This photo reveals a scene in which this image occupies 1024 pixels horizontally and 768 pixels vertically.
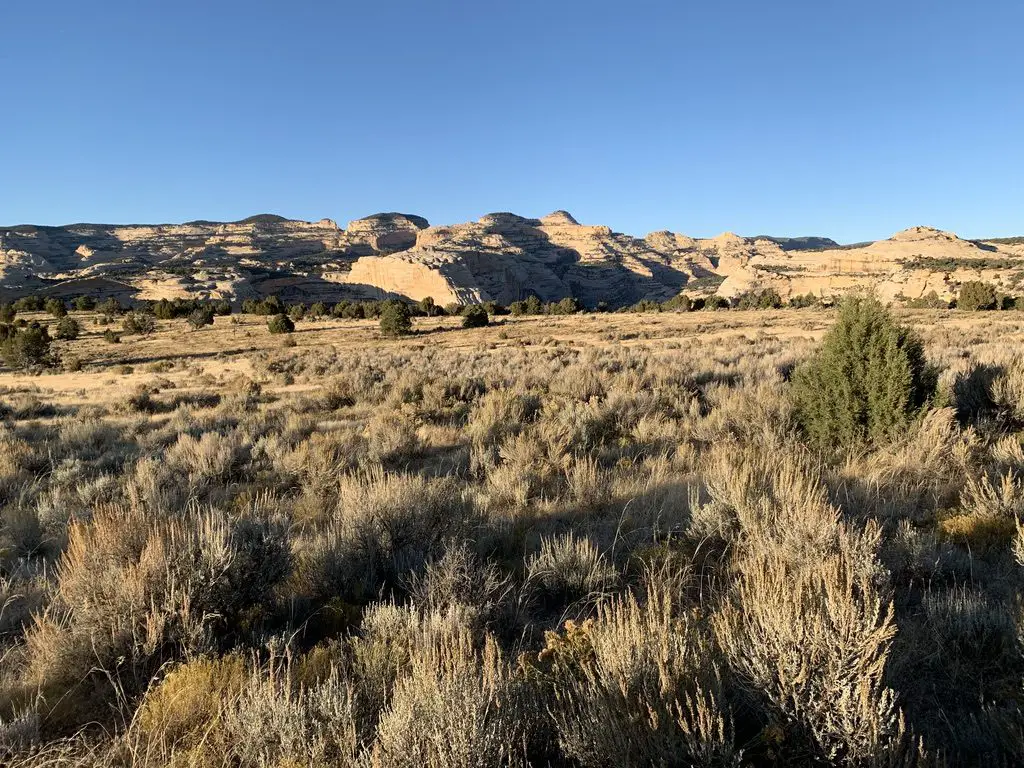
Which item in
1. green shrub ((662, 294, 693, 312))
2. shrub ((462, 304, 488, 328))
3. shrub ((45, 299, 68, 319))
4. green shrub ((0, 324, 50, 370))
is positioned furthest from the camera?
green shrub ((662, 294, 693, 312))

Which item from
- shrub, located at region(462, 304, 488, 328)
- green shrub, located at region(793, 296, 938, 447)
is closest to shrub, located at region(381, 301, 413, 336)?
shrub, located at region(462, 304, 488, 328)

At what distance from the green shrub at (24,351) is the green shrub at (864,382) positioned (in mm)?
33574

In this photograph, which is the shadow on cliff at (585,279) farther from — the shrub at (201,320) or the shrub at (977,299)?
the shrub at (977,299)

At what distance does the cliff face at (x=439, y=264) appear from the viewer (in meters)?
74.9

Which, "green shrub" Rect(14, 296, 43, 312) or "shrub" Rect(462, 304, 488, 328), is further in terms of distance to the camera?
"green shrub" Rect(14, 296, 43, 312)

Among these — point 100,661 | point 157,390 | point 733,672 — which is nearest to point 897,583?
point 733,672

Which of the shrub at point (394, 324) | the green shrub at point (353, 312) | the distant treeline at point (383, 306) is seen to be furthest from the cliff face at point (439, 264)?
the shrub at point (394, 324)

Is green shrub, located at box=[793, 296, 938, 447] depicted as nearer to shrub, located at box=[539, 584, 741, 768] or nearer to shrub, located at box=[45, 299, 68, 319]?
shrub, located at box=[539, 584, 741, 768]

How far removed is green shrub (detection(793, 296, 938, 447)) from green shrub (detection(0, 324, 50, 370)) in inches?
1322

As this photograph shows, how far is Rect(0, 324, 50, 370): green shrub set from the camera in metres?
26.1

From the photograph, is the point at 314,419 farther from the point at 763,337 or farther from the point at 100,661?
the point at 763,337

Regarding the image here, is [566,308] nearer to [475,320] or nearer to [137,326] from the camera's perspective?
[475,320]

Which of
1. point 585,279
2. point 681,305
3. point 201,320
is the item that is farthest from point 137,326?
point 585,279

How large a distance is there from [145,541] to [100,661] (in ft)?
2.65
